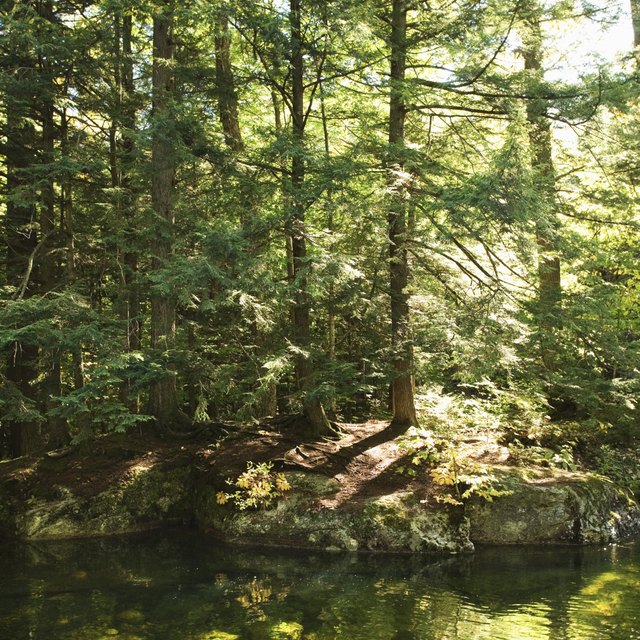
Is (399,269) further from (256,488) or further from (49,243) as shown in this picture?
(49,243)

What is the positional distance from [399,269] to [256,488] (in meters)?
4.94

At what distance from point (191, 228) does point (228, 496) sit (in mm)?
4966

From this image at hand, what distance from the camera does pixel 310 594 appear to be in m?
7.25

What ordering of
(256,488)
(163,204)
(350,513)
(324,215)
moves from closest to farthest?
(350,513) → (256,488) → (163,204) → (324,215)

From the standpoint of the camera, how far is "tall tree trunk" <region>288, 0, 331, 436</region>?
31.4 feet

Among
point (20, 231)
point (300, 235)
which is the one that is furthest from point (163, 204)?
point (20, 231)

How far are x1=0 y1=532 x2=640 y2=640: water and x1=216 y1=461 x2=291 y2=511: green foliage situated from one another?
0.82m

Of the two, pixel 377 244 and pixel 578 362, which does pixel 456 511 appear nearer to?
pixel 578 362

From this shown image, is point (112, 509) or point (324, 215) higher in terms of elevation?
point (324, 215)

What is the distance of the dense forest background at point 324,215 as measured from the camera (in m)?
9.15

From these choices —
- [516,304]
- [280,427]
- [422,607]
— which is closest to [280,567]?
[422,607]

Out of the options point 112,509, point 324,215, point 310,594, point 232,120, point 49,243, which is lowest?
point 310,594

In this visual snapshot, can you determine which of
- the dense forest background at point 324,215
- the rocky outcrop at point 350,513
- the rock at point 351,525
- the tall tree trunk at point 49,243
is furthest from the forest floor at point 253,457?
the tall tree trunk at point 49,243

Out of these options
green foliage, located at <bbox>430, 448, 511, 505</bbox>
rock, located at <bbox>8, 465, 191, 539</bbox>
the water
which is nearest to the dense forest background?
rock, located at <bbox>8, 465, 191, 539</bbox>
